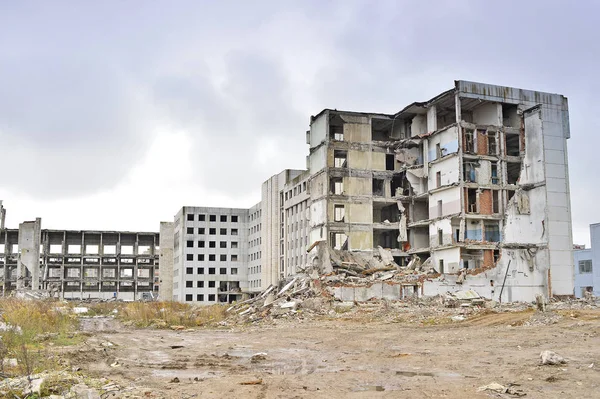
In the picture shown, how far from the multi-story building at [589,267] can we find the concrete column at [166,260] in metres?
60.3

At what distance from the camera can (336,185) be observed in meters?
53.7

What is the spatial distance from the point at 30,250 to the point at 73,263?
710cm

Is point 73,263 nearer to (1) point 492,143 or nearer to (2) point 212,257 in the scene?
(2) point 212,257

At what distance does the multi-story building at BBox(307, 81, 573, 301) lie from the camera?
45531mm

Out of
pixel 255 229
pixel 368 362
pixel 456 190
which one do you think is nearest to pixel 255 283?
pixel 255 229

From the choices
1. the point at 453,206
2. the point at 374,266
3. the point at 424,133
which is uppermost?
the point at 424,133

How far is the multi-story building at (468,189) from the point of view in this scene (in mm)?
45531

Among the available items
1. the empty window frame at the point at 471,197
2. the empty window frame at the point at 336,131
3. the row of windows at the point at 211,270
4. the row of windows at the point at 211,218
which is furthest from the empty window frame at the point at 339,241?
the row of windows at the point at 211,218

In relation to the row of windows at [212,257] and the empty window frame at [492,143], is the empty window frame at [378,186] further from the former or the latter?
the row of windows at [212,257]

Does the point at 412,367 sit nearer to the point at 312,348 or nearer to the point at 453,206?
the point at 312,348

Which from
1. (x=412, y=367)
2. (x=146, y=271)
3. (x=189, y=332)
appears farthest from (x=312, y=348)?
(x=146, y=271)

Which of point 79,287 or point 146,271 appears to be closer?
point 79,287

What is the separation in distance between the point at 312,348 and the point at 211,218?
75.9 meters

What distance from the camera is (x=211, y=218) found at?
9231 centimetres
